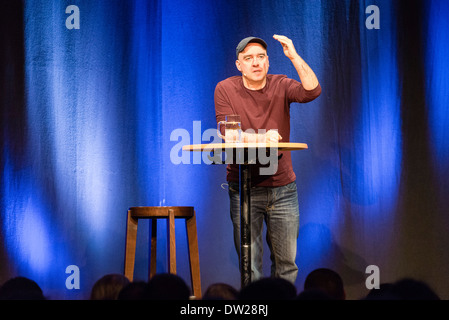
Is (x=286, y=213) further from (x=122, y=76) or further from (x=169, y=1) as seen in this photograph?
(x=169, y=1)

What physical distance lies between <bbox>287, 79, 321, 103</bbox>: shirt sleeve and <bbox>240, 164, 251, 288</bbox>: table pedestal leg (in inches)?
26.6

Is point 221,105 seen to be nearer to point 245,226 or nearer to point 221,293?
point 245,226

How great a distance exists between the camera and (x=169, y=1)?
14.0 ft

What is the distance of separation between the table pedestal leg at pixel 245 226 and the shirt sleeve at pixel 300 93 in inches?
26.6

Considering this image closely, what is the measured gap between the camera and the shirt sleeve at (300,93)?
10.0 ft

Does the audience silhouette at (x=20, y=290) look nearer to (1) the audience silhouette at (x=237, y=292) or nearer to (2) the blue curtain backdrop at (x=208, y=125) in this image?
(1) the audience silhouette at (x=237, y=292)

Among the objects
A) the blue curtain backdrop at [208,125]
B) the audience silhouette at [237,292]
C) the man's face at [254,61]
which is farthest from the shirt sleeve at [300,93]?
the audience silhouette at [237,292]

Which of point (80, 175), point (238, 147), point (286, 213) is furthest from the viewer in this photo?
point (80, 175)

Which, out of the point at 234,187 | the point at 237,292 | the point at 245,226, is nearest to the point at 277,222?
the point at 234,187

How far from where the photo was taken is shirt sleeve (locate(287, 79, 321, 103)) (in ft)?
10.0

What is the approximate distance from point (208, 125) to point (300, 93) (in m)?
1.28
